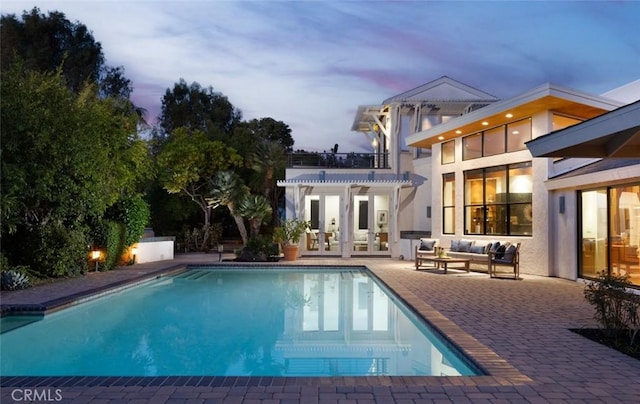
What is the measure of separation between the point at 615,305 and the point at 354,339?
129 inches

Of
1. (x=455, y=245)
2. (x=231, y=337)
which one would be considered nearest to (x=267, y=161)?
(x=455, y=245)

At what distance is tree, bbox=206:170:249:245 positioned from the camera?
738 inches

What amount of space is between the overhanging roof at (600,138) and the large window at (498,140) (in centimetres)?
606

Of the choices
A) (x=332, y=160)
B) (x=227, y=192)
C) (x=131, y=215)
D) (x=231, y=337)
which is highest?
(x=332, y=160)

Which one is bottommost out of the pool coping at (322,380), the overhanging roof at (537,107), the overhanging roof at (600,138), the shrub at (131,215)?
the pool coping at (322,380)

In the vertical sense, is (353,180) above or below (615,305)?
above

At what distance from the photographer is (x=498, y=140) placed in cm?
1362

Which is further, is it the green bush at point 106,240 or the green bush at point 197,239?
the green bush at point 197,239

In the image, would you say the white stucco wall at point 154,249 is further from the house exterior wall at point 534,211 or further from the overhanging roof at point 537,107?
the overhanging roof at point 537,107

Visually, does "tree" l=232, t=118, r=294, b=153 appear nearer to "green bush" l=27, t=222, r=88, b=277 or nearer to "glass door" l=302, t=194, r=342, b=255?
"glass door" l=302, t=194, r=342, b=255

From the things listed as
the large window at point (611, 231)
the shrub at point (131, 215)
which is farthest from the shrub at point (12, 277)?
the large window at point (611, 231)
